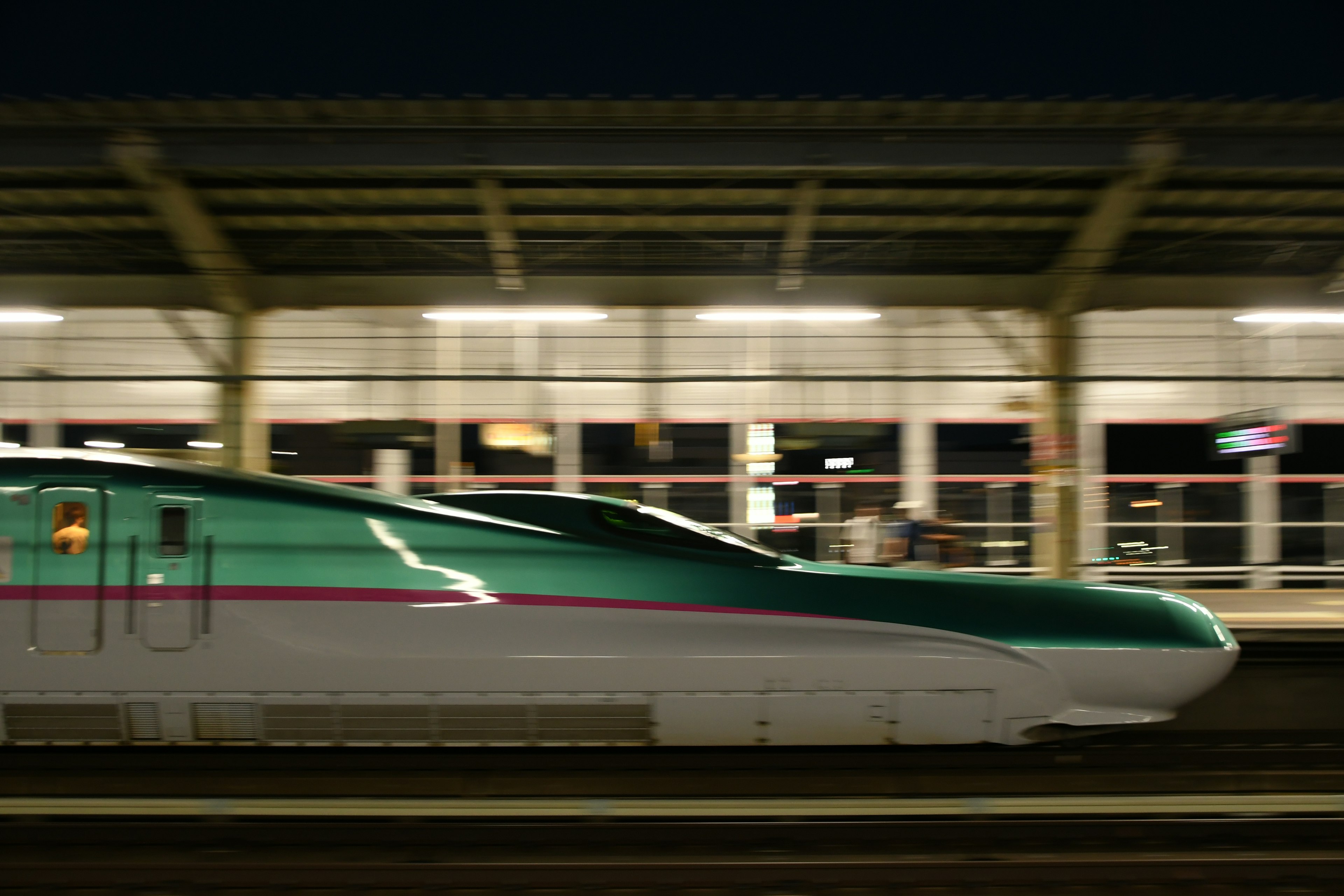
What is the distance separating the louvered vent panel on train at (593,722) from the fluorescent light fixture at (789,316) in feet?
12.5

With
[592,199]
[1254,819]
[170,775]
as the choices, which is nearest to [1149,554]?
[1254,819]

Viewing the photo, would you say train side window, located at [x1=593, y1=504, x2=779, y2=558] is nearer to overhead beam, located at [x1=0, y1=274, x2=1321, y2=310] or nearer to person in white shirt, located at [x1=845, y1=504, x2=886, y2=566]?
overhead beam, located at [x1=0, y1=274, x2=1321, y2=310]

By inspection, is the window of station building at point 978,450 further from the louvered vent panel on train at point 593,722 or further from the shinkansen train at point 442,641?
the louvered vent panel on train at point 593,722

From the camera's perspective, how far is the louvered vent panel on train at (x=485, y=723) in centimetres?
368

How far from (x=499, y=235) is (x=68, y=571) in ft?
12.7

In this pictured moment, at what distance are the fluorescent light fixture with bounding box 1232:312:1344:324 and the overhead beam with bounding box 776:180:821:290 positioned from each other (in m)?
3.54

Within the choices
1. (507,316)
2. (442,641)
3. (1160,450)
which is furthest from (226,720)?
(1160,450)

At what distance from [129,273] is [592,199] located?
3877 millimetres

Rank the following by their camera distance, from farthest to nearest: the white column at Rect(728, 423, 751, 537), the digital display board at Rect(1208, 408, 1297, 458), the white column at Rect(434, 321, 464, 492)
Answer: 1. the digital display board at Rect(1208, 408, 1297, 458)
2. the white column at Rect(728, 423, 751, 537)
3. the white column at Rect(434, 321, 464, 492)

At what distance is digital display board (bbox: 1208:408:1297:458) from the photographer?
8648 millimetres

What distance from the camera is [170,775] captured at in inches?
163

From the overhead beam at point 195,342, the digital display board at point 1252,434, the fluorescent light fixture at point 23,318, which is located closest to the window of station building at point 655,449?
the overhead beam at point 195,342

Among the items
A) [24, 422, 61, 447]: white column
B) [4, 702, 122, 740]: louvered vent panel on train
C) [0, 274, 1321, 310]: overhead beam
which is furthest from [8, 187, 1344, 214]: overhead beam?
[4, 702, 122, 740]: louvered vent panel on train

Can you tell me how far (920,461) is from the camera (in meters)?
9.34
